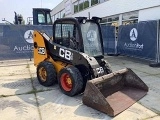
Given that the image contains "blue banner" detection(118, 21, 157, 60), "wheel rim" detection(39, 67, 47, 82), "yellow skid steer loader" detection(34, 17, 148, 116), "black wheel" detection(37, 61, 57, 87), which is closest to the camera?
"yellow skid steer loader" detection(34, 17, 148, 116)

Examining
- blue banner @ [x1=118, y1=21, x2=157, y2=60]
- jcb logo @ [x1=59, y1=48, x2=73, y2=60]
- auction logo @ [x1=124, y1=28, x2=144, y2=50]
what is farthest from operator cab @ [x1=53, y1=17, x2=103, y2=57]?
auction logo @ [x1=124, y1=28, x2=144, y2=50]

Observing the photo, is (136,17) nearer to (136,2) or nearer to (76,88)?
(136,2)

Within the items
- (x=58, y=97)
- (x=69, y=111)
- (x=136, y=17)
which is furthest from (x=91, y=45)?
(x=136, y=17)

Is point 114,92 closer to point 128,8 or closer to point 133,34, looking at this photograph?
point 133,34

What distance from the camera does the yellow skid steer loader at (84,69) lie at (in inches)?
168

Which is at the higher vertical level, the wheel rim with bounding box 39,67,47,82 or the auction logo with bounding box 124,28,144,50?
the auction logo with bounding box 124,28,144,50

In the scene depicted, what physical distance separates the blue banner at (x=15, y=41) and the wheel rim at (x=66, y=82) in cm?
588

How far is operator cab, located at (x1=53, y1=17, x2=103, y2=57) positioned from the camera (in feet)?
16.4

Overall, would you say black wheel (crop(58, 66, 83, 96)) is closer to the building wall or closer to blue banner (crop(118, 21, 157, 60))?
blue banner (crop(118, 21, 157, 60))

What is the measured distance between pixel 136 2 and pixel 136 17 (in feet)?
3.38

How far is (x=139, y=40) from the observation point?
10055mm

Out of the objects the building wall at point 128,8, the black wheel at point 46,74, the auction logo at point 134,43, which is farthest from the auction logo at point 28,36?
the building wall at point 128,8

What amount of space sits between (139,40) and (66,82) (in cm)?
626

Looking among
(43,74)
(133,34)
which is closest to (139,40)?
(133,34)
